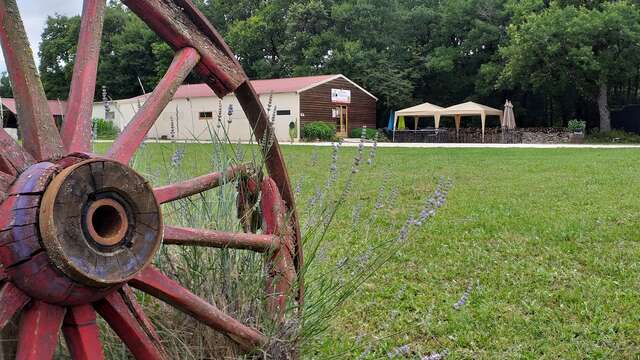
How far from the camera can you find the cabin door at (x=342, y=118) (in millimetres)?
34250

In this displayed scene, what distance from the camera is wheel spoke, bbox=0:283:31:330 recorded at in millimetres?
1400

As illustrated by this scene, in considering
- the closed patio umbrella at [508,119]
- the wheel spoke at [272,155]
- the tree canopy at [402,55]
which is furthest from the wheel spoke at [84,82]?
the closed patio umbrella at [508,119]

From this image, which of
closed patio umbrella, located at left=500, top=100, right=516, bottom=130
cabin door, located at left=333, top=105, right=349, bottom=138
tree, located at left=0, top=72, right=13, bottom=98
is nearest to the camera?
tree, located at left=0, top=72, right=13, bottom=98

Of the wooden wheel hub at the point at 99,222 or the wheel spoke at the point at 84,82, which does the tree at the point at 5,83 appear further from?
the wooden wheel hub at the point at 99,222

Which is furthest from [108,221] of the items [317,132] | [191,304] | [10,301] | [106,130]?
[317,132]

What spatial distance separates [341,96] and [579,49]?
42.2 ft

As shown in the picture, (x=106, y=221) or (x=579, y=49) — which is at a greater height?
(x=579, y=49)

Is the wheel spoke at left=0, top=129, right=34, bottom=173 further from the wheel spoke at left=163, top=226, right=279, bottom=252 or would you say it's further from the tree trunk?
the tree trunk

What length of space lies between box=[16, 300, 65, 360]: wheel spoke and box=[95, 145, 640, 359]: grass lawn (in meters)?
1.27

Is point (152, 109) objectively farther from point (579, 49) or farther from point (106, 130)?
point (579, 49)

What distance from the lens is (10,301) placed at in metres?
1.41

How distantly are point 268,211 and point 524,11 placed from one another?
34202 mm

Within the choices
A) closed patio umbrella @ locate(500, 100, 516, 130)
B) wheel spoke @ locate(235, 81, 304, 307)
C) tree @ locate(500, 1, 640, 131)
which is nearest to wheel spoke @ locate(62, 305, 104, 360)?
wheel spoke @ locate(235, 81, 304, 307)

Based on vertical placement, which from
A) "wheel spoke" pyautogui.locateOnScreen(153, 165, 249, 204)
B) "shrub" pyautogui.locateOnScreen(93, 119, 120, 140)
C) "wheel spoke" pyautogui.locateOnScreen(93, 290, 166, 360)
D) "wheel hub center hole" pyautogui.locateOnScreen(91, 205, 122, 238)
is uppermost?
"shrub" pyautogui.locateOnScreen(93, 119, 120, 140)
